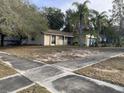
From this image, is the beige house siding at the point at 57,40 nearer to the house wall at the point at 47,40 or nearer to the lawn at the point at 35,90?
the house wall at the point at 47,40

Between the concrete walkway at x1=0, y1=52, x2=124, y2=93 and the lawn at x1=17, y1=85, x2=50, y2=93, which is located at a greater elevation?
the concrete walkway at x1=0, y1=52, x2=124, y2=93

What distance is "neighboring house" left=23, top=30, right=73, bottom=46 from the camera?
1531 inches

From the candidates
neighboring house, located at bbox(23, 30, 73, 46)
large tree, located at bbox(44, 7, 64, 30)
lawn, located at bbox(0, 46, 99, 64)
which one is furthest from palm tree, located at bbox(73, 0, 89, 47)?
large tree, located at bbox(44, 7, 64, 30)

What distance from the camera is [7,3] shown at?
1285 cm

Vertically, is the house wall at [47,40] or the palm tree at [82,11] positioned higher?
the palm tree at [82,11]

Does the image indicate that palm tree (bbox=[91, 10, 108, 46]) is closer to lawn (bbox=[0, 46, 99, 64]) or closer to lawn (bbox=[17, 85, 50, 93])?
lawn (bbox=[0, 46, 99, 64])

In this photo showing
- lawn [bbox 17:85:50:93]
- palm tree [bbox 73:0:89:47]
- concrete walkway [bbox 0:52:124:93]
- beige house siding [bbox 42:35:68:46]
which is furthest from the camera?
beige house siding [bbox 42:35:68:46]

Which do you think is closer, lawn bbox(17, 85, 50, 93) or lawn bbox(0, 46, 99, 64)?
lawn bbox(17, 85, 50, 93)

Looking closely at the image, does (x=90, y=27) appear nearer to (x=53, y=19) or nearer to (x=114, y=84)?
(x=53, y=19)

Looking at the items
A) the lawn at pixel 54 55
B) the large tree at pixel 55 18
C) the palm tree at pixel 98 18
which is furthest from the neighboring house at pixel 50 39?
the lawn at pixel 54 55

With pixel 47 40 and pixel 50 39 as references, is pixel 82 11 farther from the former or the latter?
pixel 47 40

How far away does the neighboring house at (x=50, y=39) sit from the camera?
3889cm

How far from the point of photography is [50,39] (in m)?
40.3

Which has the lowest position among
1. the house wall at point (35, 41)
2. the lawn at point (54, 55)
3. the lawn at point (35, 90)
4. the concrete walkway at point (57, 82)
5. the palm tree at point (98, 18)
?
the lawn at point (35, 90)
